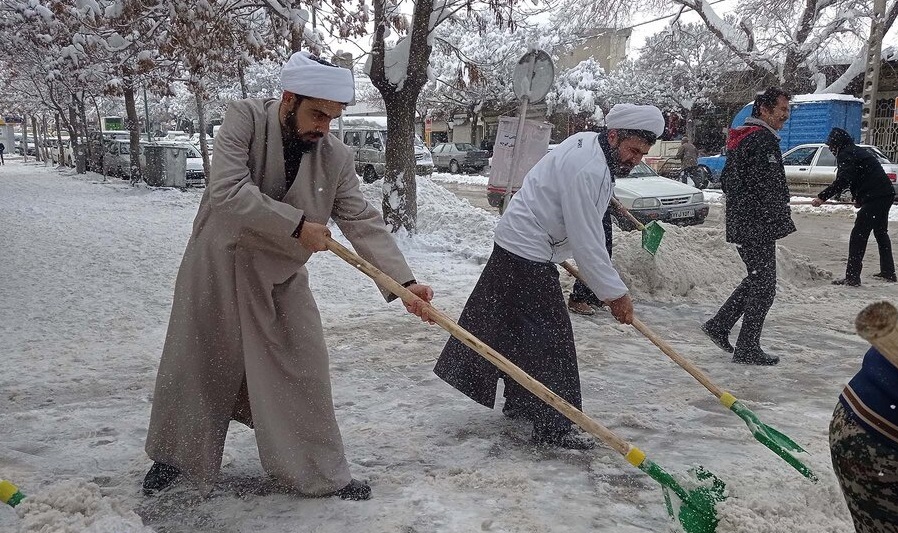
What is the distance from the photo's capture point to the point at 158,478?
9.14 feet

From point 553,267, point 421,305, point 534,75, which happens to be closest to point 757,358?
point 553,267

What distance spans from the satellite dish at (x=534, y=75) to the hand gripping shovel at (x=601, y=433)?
5293 millimetres

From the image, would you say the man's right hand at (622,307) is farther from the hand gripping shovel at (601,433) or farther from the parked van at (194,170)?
the parked van at (194,170)

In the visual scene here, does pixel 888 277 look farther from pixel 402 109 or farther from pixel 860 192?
pixel 402 109

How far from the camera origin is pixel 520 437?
346cm

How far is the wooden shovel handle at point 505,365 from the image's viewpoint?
97.9 inches

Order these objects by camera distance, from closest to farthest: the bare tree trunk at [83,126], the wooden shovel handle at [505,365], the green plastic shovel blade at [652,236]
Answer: the wooden shovel handle at [505,365] < the green plastic shovel blade at [652,236] < the bare tree trunk at [83,126]

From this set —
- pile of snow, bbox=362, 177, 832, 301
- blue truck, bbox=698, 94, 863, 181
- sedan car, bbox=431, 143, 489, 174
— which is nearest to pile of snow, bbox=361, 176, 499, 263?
pile of snow, bbox=362, 177, 832, 301

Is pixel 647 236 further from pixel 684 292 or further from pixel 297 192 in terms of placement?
pixel 297 192

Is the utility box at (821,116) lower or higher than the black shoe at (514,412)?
higher

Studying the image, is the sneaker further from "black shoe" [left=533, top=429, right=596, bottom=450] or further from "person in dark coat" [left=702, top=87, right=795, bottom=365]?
"black shoe" [left=533, top=429, right=596, bottom=450]

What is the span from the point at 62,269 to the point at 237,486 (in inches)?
224

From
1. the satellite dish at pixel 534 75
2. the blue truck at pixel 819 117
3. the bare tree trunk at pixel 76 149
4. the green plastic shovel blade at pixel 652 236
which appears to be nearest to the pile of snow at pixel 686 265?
the green plastic shovel blade at pixel 652 236

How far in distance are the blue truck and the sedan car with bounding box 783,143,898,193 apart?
7.82ft
